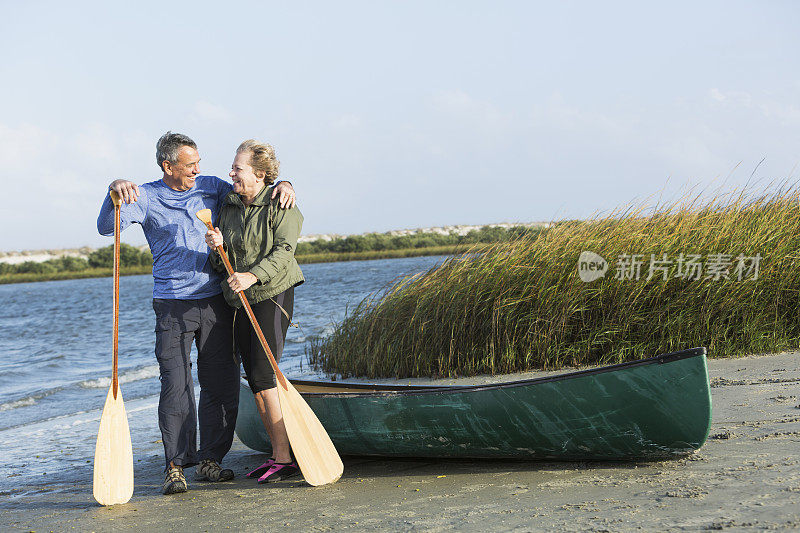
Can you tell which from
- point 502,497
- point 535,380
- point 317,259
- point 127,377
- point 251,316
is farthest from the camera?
point 317,259

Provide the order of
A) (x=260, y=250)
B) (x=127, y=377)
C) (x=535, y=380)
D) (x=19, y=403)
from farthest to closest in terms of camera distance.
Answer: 1. (x=127, y=377)
2. (x=19, y=403)
3. (x=260, y=250)
4. (x=535, y=380)

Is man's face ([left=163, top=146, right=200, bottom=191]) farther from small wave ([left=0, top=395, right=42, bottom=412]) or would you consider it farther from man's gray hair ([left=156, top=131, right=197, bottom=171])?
small wave ([left=0, top=395, right=42, bottom=412])

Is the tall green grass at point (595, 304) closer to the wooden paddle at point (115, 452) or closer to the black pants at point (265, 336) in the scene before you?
the black pants at point (265, 336)

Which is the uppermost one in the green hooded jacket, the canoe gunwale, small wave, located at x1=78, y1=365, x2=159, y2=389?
the green hooded jacket

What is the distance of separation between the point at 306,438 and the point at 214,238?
1.11 m

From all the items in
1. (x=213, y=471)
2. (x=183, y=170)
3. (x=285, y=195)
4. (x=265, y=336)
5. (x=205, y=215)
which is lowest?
(x=213, y=471)

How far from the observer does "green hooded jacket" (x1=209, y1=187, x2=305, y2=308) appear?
371 cm

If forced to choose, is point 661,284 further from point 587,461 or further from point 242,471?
point 242,471

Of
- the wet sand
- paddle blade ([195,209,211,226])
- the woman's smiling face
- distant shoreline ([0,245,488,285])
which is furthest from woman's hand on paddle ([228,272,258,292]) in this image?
distant shoreline ([0,245,488,285])

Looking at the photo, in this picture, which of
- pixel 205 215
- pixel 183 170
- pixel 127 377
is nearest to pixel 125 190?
pixel 183 170

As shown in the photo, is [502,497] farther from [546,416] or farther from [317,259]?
[317,259]

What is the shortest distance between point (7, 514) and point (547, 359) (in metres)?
A: 3.97

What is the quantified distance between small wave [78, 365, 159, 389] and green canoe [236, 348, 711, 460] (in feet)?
20.3

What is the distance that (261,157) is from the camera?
3.76m
